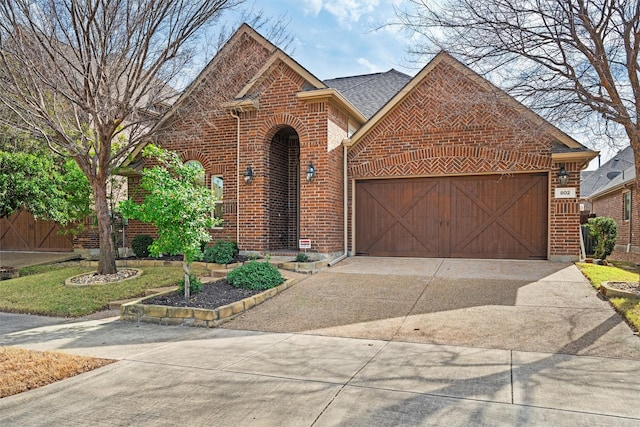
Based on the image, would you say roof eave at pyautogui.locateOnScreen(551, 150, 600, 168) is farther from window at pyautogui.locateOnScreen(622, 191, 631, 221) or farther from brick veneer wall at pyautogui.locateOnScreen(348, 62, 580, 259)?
window at pyautogui.locateOnScreen(622, 191, 631, 221)

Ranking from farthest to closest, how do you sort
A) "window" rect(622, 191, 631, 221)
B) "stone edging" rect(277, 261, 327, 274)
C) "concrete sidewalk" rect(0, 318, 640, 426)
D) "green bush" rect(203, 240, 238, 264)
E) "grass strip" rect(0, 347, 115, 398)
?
"window" rect(622, 191, 631, 221), "green bush" rect(203, 240, 238, 264), "stone edging" rect(277, 261, 327, 274), "grass strip" rect(0, 347, 115, 398), "concrete sidewalk" rect(0, 318, 640, 426)

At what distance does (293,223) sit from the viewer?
1356 cm

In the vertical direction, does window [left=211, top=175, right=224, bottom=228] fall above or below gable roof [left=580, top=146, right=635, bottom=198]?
below

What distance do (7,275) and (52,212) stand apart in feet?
8.32

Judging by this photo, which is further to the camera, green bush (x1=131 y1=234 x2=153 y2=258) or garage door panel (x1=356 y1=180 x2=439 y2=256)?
green bush (x1=131 y1=234 x2=153 y2=258)

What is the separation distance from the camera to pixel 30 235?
16469 mm

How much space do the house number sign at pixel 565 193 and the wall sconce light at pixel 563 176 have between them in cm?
15

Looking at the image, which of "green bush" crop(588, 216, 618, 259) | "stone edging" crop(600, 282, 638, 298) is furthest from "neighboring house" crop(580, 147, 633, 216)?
"stone edging" crop(600, 282, 638, 298)

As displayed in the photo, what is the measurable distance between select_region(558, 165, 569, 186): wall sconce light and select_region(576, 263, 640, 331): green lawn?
201 cm

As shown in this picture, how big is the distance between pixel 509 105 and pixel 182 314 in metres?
7.34

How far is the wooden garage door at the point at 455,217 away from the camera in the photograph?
1108 cm

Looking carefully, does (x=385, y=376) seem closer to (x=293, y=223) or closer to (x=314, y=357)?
(x=314, y=357)

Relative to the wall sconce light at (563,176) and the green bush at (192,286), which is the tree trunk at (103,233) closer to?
the green bush at (192,286)

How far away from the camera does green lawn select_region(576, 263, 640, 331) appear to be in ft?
19.3
